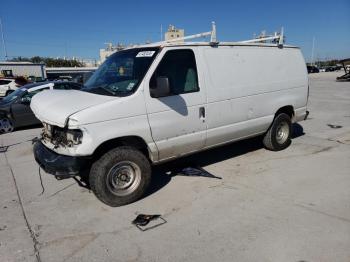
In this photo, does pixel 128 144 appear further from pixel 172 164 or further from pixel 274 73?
pixel 274 73

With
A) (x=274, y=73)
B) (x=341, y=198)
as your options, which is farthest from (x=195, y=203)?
(x=274, y=73)

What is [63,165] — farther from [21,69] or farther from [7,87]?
[21,69]

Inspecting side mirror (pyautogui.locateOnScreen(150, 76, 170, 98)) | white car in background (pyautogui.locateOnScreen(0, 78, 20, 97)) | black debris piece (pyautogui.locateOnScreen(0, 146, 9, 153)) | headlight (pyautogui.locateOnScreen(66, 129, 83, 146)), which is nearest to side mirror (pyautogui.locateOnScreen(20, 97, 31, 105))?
black debris piece (pyautogui.locateOnScreen(0, 146, 9, 153))

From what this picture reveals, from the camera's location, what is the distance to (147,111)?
4.49 meters

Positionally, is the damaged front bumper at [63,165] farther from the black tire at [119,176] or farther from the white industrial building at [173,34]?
the white industrial building at [173,34]

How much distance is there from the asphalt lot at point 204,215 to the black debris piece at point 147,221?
70mm

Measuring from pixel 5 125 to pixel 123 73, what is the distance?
7273 mm

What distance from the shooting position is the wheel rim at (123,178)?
14.5 ft

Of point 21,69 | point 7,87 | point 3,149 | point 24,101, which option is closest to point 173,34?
point 3,149

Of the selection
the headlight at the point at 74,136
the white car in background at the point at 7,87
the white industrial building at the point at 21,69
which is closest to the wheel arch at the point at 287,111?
the headlight at the point at 74,136

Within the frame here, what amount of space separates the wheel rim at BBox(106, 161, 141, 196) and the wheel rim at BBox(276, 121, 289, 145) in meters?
3.46

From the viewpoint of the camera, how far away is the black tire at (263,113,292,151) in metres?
6.62

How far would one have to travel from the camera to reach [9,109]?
34.3 ft

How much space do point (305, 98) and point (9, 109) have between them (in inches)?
347
